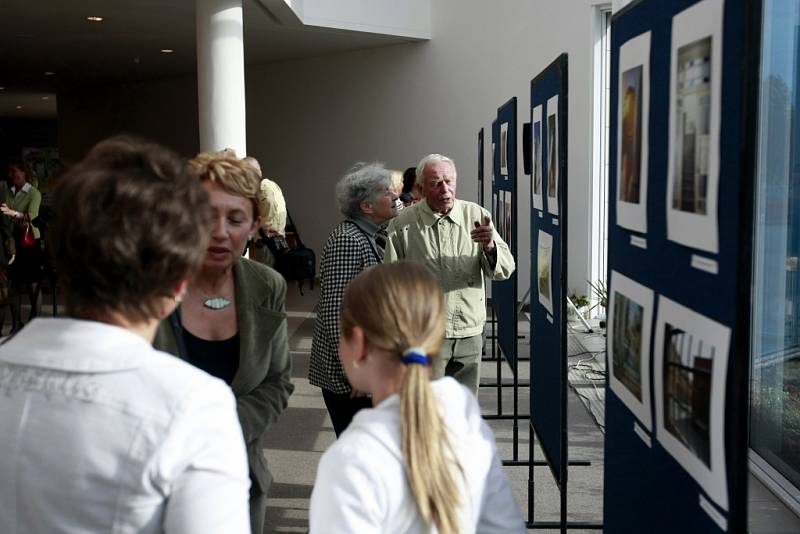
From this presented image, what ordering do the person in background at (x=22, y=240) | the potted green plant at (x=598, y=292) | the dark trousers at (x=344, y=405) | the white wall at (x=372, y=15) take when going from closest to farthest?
1. the dark trousers at (x=344, y=405)
2. the potted green plant at (x=598, y=292)
3. the person in background at (x=22, y=240)
4. the white wall at (x=372, y=15)

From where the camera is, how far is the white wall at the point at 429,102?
11008 millimetres

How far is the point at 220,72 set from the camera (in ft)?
30.7

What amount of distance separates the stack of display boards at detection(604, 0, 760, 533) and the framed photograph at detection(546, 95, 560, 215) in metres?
1.06

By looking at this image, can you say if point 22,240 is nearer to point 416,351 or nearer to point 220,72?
point 220,72

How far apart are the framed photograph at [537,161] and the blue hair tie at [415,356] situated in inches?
94.1

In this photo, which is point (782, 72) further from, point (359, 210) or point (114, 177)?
point (114, 177)

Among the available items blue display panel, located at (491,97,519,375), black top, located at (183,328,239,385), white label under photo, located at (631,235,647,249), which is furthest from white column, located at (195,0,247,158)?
white label under photo, located at (631,235,647,249)

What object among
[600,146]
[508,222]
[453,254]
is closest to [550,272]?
[453,254]

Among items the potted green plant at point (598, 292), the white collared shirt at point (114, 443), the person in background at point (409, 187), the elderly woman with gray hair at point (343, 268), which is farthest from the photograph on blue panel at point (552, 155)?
the potted green plant at point (598, 292)

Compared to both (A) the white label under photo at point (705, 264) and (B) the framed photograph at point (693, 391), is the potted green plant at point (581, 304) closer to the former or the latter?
(B) the framed photograph at point (693, 391)

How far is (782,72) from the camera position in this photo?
4867mm

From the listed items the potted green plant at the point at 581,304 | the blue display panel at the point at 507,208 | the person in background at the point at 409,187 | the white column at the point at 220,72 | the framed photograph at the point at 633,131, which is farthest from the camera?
the potted green plant at the point at 581,304

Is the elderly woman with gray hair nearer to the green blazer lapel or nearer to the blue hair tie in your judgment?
the green blazer lapel

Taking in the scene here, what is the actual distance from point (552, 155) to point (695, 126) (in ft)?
6.24
